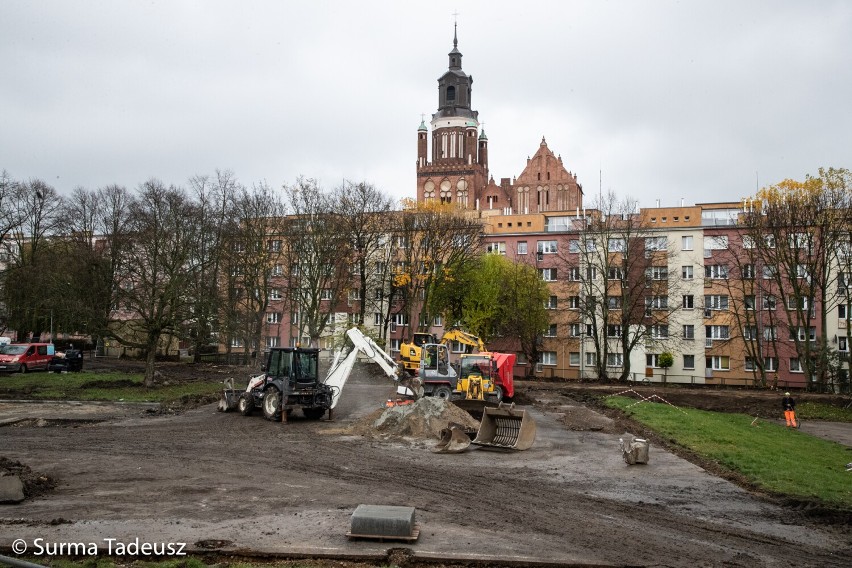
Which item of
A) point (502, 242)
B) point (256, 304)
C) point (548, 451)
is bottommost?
point (548, 451)

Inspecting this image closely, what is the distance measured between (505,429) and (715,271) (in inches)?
1544

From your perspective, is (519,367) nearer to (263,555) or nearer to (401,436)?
(401,436)

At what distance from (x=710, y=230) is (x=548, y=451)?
40742 millimetres

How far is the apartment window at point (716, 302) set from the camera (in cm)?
5241

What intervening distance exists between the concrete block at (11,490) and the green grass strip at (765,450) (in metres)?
14.5

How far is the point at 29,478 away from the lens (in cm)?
1331

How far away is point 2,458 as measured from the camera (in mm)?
15164

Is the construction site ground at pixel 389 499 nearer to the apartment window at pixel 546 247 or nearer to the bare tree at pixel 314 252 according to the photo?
the bare tree at pixel 314 252

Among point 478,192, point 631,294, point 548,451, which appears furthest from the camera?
point 478,192

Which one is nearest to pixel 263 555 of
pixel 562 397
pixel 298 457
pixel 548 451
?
pixel 298 457

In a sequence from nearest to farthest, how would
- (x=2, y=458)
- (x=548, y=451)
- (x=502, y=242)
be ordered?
(x=2, y=458)
(x=548, y=451)
(x=502, y=242)

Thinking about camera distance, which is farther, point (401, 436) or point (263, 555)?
point (401, 436)

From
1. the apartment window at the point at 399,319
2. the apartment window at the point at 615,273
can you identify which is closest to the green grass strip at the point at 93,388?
the apartment window at the point at 399,319

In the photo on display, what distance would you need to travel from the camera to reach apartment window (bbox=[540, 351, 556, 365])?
183ft
